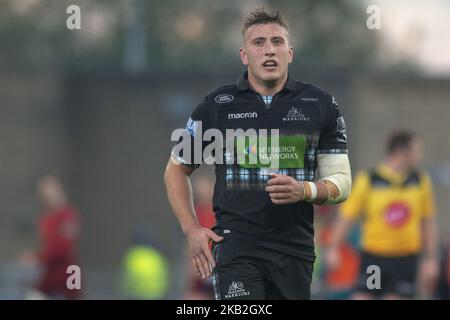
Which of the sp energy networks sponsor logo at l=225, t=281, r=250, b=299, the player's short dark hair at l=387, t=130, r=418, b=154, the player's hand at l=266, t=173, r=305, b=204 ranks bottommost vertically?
the sp energy networks sponsor logo at l=225, t=281, r=250, b=299

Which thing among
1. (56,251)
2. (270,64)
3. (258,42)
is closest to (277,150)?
(270,64)

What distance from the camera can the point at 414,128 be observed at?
27250 mm

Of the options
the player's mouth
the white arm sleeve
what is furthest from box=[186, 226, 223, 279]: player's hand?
the player's mouth

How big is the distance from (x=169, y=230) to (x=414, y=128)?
20.8 feet

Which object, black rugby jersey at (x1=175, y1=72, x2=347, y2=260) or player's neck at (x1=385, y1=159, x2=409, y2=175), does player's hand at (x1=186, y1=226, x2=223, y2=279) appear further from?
player's neck at (x1=385, y1=159, x2=409, y2=175)

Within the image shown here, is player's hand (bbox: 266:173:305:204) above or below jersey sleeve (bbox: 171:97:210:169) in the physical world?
below

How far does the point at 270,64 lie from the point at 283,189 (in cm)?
88

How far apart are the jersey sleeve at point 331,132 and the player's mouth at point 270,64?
1.33 ft

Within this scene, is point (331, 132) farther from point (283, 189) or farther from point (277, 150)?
point (283, 189)

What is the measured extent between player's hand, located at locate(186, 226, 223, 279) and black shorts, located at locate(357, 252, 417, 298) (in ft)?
15.7

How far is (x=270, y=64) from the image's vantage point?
6.82 metres

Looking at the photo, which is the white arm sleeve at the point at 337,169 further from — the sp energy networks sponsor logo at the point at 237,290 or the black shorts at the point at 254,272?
the sp energy networks sponsor logo at the point at 237,290

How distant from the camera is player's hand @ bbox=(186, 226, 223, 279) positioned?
22.4 feet
